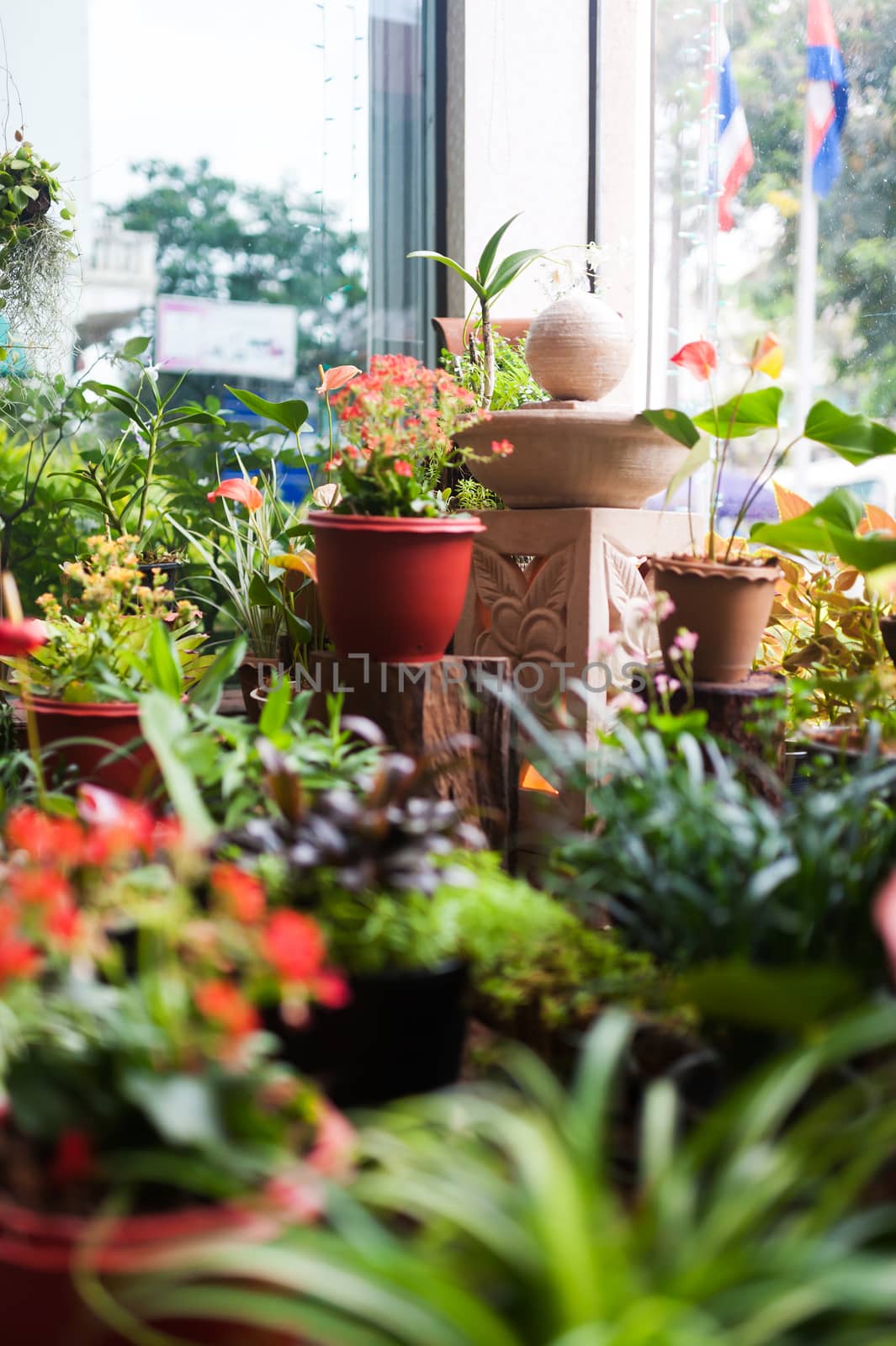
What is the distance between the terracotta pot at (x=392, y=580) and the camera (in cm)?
188

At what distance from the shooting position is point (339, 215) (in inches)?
146

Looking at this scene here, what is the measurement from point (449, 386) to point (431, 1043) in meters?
1.23

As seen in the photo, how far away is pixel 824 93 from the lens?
359 cm

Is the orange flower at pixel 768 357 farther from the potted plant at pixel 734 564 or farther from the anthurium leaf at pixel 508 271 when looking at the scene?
the anthurium leaf at pixel 508 271

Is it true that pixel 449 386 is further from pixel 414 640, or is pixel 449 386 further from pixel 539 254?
pixel 539 254

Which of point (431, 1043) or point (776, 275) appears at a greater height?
point (776, 275)

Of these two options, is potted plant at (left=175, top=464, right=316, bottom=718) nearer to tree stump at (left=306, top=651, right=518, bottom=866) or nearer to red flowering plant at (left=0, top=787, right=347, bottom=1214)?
tree stump at (left=306, top=651, right=518, bottom=866)

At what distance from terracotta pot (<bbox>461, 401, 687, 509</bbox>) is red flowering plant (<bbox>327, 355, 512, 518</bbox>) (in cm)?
29

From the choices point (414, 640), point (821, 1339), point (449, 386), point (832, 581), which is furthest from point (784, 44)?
point (821, 1339)

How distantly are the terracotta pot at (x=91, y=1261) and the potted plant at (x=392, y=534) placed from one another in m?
1.24

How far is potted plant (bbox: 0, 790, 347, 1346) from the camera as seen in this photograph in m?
0.75

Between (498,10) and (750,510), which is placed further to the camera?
(750,510)

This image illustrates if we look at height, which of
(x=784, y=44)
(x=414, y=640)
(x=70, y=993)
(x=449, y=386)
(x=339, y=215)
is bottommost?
(x=70, y=993)

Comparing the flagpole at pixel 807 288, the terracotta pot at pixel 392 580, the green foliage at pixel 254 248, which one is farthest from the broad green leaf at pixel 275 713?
the flagpole at pixel 807 288
